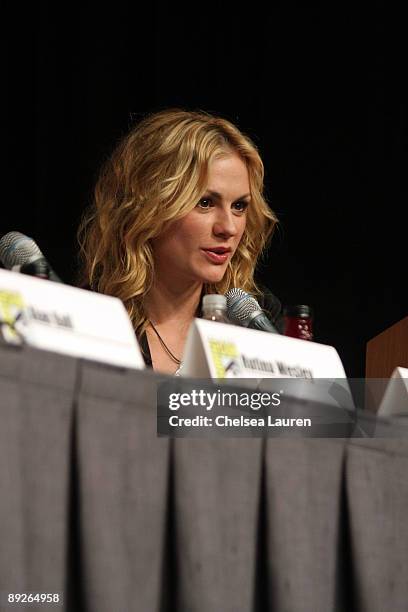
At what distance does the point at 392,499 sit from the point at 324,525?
8cm

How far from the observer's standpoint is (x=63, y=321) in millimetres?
962

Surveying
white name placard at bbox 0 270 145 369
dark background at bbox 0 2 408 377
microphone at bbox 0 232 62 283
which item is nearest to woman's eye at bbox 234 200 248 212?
dark background at bbox 0 2 408 377

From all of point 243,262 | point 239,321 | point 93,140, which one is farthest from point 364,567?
point 93,140

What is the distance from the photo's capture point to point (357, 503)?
1018 mm

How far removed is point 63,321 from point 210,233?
106 centimetres

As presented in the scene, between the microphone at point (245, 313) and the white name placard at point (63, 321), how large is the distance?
1.18ft

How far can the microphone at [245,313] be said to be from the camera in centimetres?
135

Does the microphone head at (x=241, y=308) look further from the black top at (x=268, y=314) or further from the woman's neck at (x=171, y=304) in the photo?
the woman's neck at (x=171, y=304)

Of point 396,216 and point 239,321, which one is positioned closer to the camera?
point 239,321

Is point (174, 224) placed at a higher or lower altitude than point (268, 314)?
higher

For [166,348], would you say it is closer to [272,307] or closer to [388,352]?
[272,307]

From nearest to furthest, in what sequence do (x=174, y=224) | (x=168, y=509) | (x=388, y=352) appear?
(x=168, y=509), (x=388, y=352), (x=174, y=224)

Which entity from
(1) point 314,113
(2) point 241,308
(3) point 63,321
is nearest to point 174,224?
(2) point 241,308

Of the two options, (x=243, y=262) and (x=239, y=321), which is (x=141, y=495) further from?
(x=243, y=262)
